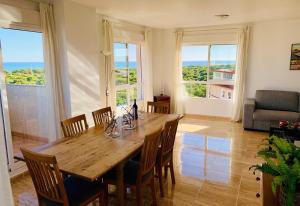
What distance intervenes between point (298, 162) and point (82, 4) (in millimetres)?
3495

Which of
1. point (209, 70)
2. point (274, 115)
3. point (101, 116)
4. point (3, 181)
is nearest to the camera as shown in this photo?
point (3, 181)

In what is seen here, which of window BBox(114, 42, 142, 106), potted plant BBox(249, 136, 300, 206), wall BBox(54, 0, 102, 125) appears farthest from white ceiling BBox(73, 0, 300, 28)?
potted plant BBox(249, 136, 300, 206)

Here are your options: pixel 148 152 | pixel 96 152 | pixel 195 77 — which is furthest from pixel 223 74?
pixel 96 152

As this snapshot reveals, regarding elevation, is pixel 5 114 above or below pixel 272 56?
below

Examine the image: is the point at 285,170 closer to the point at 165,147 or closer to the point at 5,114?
the point at 165,147

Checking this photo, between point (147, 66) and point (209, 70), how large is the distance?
1709mm

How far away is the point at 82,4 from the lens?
352 centimetres

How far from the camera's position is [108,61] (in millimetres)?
4523

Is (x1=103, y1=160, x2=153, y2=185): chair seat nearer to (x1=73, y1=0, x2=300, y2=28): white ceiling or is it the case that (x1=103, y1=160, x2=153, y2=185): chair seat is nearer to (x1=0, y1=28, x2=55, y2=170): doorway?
(x1=0, y1=28, x2=55, y2=170): doorway

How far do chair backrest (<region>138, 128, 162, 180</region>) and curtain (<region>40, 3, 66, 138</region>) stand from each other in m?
1.90

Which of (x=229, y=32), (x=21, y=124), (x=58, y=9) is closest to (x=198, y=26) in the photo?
(x=229, y=32)

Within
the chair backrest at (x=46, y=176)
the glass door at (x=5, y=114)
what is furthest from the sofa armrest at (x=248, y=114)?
the glass door at (x=5, y=114)

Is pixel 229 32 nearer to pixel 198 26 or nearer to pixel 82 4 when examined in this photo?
pixel 198 26

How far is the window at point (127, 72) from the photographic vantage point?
516 centimetres
